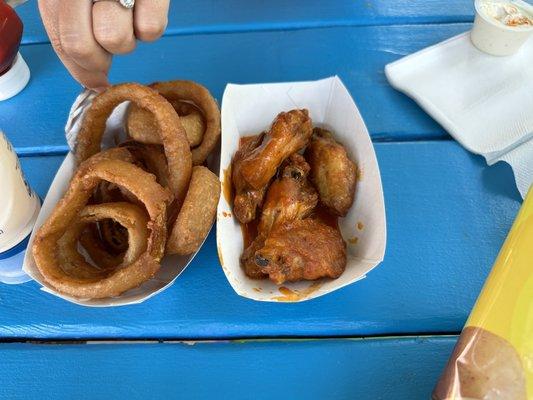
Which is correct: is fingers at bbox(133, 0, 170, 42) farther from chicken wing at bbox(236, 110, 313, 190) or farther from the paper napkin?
the paper napkin

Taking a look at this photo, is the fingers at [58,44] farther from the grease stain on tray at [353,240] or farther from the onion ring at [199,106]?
the grease stain on tray at [353,240]

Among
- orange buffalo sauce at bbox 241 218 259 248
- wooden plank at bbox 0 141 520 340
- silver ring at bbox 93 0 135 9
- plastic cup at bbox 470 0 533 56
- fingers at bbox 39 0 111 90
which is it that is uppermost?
silver ring at bbox 93 0 135 9

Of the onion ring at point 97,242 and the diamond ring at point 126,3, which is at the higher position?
the diamond ring at point 126,3

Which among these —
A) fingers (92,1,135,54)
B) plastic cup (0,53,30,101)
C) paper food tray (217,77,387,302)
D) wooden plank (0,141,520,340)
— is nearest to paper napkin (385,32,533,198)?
wooden plank (0,141,520,340)

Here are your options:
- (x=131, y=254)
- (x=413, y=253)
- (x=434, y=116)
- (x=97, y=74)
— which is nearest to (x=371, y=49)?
(x=434, y=116)

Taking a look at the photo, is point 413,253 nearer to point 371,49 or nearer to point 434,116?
point 434,116

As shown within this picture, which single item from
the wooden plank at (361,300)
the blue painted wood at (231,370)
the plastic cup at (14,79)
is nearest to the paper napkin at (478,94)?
the wooden plank at (361,300)

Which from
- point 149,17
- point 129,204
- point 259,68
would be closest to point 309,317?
point 129,204
